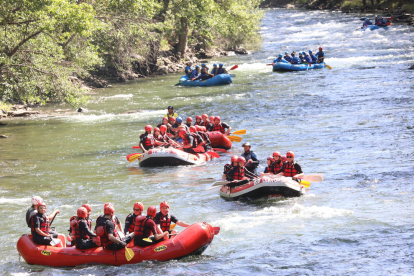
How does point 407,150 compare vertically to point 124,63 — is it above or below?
below

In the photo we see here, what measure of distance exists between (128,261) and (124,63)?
24.5 metres

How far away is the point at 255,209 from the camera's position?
11.1 metres

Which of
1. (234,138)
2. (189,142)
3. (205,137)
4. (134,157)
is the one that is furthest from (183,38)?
(134,157)

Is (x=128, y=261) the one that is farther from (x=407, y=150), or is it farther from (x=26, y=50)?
(x=26, y=50)

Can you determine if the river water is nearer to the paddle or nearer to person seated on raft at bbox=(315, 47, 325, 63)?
the paddle

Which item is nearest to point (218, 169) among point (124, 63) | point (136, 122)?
point (136, 122)

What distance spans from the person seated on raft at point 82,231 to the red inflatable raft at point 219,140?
8488 mm

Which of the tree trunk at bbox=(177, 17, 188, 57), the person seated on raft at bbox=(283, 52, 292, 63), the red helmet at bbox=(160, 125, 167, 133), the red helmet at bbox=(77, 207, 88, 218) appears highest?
the tree trunk at bbox=(177, 17, 188, 57)

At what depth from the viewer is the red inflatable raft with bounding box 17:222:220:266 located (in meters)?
8.70

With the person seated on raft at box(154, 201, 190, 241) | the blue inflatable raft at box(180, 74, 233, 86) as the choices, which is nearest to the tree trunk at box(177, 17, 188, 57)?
the blue inflatable raft at box(180, 74, 233, 86)

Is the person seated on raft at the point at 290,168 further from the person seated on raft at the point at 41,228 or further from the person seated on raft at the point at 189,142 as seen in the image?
the person seated on raft at the point at 41,228

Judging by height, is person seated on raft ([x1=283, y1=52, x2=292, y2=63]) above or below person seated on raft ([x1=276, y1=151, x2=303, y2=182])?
above

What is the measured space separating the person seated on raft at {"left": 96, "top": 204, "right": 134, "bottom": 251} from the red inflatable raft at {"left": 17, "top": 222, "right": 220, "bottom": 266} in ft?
0.35

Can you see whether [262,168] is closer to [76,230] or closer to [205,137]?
[205,137]
